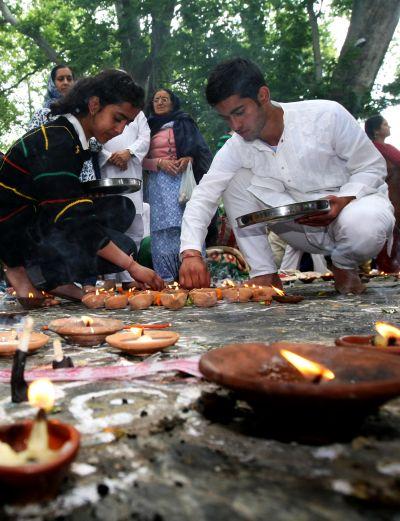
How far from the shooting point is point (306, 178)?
14.0 feet

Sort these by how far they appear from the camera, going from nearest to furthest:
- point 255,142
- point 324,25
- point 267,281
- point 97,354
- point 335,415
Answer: point 335,415 → point 97,354 → point 255,142 → point 267,281 → point 324,25

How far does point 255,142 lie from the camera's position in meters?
4.39

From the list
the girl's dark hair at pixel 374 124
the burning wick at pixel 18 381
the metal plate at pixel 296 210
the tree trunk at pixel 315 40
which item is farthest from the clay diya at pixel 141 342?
the tree trunk at pixel 315 40

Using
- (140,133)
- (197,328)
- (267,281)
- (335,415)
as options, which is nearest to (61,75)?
(140,133)

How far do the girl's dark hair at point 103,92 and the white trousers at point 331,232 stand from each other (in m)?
1.24

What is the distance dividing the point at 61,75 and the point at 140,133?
114cm

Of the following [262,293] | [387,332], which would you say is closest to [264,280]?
[262,293]

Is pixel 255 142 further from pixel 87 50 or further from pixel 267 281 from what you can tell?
pixel 87 50

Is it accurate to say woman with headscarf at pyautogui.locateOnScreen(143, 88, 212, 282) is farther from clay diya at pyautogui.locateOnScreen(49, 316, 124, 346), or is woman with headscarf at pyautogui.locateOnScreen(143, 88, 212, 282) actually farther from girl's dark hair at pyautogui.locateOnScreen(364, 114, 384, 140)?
clay diya at pyautogui.locateOnScreen(49, 316, 124, 346)

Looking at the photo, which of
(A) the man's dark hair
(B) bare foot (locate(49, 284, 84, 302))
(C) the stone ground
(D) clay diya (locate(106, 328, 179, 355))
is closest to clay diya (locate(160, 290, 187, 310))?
(B) bare foot (locate(49, 284, 84, 302))

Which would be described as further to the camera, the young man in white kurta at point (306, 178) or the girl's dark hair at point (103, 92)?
the girl's dark hair at point (103, 92)

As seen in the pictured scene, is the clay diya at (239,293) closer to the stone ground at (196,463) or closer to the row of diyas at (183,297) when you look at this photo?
the row of diyas at (183,297)

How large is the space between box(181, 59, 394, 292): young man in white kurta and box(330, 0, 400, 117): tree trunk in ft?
24.5

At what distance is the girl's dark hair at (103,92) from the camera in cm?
416
